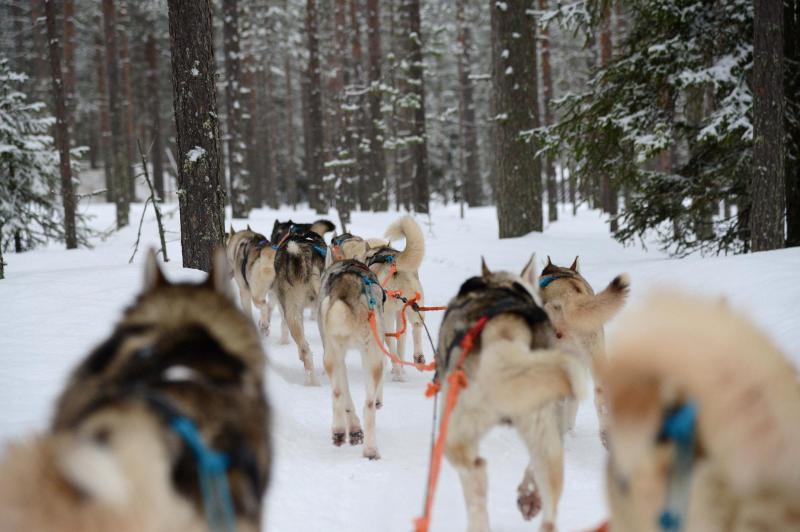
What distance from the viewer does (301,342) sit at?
23.0 ft

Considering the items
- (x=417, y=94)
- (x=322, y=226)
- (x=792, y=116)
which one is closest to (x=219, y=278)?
(x=322, y=226)

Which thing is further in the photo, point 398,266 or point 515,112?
point 515,112

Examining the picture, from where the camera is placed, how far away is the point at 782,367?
152 centimetres

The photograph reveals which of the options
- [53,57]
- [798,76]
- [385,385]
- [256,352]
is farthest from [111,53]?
[256,352]

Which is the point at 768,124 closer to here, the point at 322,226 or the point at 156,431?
the point at 322,226

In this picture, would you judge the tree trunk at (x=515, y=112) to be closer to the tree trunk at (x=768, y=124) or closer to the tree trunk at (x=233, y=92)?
the tree trunk at (x=768, y=124)

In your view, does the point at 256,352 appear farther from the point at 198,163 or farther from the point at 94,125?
the point at 94,125

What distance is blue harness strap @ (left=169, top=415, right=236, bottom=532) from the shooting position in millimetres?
1525

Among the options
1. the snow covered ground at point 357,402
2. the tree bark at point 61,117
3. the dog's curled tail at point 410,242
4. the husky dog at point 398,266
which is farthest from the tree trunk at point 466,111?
the snow covered ground at point 357,402

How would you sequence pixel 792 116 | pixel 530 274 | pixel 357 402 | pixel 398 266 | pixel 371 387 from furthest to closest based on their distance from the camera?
pixel 792 116 → pixel 398 266 → pixel 357 402 → pixel 371 387 → pixel 530 274

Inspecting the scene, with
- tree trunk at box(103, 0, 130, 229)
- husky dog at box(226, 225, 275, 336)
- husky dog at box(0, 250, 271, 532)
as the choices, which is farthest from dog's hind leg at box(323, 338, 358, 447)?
tree trunk at box(103, 0, 130, 229)

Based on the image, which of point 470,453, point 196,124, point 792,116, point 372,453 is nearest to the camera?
point 470,453

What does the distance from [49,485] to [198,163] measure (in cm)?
676

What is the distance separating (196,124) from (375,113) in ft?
53.3
